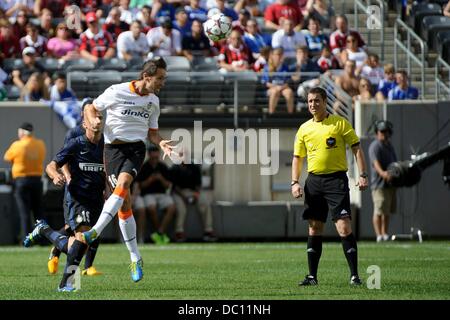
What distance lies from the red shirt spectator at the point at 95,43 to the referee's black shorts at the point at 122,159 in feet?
42.1

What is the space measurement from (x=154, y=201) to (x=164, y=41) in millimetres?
3647

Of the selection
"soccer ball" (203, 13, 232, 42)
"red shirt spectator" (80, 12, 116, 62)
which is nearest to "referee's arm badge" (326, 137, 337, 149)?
"soccer ball" (203, 13, 232, 42)

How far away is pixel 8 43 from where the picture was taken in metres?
26.2

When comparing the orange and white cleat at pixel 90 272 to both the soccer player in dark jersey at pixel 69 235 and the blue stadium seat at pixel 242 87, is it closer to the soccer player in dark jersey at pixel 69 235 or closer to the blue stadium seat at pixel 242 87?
the soccer player in dark jersey at pixel 69 235

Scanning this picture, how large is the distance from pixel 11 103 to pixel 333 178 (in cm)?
1245

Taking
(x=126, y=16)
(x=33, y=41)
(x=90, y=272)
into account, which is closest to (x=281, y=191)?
(x=126, y=16)

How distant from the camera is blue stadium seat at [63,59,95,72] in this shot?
25.2m

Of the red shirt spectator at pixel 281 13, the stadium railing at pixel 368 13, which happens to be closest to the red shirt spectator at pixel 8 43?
the red shirt spectator at pixel 281 13

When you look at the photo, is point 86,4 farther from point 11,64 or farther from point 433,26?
point 433,26

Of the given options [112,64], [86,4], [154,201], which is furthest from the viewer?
[86,4]

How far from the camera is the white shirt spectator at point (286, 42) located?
2639 cm

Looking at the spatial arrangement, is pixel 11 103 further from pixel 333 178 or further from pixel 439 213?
pixel 333 178

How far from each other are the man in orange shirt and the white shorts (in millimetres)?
1937
